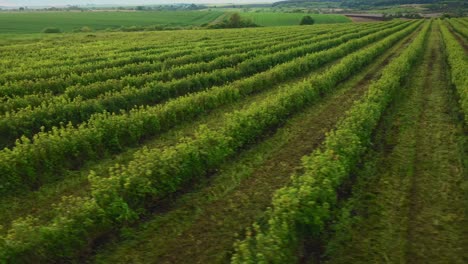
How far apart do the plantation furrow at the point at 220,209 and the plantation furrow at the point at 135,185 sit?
0.43m

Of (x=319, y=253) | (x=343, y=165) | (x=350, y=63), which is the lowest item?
(x=319, y=253)

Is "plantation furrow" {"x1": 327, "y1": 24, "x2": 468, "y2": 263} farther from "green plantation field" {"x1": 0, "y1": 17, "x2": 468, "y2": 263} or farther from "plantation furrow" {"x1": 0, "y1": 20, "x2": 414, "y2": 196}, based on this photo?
"plantation furrow" {"x1": 0, "y1": 20, "x2": 414, "y2": 196}

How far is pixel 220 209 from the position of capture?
921 centimetres

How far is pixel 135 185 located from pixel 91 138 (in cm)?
436

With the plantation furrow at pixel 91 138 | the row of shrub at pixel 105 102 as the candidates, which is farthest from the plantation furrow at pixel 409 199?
the row of shrub at pixel 105 102

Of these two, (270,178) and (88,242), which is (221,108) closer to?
(270,178)

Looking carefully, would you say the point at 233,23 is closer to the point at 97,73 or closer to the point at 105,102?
the point at 97,73

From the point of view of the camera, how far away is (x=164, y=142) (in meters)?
13.7

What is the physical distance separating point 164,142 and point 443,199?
9164 millimetres

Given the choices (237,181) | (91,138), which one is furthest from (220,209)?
(91,138)

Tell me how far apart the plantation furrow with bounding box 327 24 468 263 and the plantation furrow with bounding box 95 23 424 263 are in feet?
6.99

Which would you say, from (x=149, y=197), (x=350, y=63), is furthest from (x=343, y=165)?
(x=350, y=63)

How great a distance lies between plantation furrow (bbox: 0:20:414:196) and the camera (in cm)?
1029

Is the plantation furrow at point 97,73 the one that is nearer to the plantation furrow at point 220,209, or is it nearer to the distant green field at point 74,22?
the plantation furrow at point 220,209
